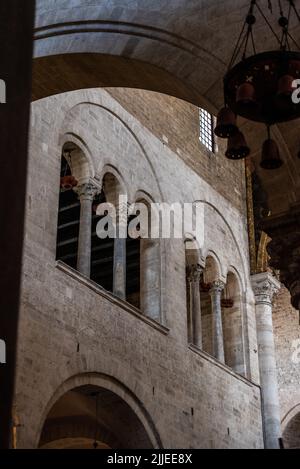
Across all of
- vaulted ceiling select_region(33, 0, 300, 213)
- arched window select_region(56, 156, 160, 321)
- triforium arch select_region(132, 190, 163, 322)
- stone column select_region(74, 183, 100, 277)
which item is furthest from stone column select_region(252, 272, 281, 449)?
vaulted ceiling select_region(33, 0, 300, 213)

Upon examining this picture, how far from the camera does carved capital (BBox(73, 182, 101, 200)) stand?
13180mm

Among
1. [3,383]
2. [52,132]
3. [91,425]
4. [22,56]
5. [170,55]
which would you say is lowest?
[3,383]

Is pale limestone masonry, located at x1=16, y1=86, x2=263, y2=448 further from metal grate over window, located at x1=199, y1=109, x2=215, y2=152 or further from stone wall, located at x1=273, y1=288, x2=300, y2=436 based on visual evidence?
stone wall, located at x1=273, y1=288, x2=300, y2=436

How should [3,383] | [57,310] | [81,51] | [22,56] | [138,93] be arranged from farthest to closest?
[138,93] < [57,310] < [81,51] < [22,56] < [3,383]

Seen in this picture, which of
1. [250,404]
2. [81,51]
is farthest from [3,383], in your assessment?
[250,404]

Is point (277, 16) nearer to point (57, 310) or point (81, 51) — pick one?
point (81, 51)

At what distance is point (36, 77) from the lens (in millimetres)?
7340

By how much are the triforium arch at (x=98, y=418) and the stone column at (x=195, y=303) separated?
9.03 ft

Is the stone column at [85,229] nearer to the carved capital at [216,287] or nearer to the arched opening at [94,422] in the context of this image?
the arched opening at [94,422]

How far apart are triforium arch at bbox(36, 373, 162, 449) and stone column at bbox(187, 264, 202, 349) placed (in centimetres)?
275

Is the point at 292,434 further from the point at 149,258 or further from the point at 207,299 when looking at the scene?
the point at 149,258

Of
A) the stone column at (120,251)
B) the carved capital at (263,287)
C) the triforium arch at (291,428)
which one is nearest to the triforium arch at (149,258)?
the stone column at (120,251)
